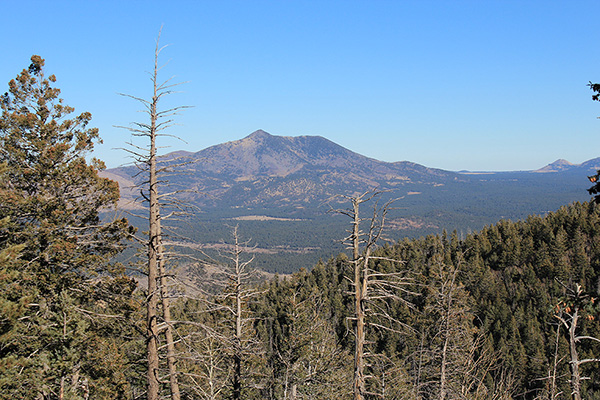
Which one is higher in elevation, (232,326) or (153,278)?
(153,278)

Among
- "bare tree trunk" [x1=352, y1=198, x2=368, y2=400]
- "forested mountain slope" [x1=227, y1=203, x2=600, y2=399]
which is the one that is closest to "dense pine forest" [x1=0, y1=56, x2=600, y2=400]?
"bare tree trunk" [x1=352, y1=198, x2=368, y2=400]

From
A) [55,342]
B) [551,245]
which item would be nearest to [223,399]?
[55,342]

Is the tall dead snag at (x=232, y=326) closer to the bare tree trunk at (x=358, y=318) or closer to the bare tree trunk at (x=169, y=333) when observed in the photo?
the bare tree trunk at (x=169, y=333)

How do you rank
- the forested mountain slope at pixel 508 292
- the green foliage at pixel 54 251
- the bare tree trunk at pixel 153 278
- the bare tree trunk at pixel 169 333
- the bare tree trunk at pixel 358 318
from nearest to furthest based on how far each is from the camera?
the bare tree trunk at pixel 153 278, the bare tree trunk at pixel 358 318, the bare tree trunk at pixel 169 333, the green foliage at pixel 54 251, the forested mountain slope at pixel 508 292

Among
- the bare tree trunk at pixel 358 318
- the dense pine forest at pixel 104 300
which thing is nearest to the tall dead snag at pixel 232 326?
the dense pine forest at pixel 104 300

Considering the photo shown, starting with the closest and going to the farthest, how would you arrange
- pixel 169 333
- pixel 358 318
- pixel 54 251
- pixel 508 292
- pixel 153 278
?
1. pixel 153 278
2. pixel 358 318
3. pixel 169 333
4. pixel 54 251
5. pixel 508 292

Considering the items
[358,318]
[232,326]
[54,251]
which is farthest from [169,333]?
[54,251]

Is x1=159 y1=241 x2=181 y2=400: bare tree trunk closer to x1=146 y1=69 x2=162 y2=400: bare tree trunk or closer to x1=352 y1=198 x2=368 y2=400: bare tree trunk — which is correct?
x1=146 y1=69 x2=162 y2=400: bare tree trunk

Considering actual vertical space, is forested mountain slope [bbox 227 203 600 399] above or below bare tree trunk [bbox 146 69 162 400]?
below

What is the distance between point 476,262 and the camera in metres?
70.9

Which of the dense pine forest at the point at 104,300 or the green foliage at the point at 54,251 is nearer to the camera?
the dense pine forest at the point at 104,300

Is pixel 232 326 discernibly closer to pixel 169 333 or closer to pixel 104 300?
pixel 169 333

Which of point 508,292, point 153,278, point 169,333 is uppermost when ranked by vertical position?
point 153,278

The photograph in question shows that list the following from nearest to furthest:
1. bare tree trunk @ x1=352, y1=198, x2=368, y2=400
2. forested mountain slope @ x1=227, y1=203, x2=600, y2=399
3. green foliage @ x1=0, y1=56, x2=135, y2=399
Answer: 1. bare tree trunk @ x1=352, y1=198, x2=368, y2=400
2. green foliage @ x1=0, y1=56, x2=135, y2=399
3. forested mountain slope @ x1=227, y1=203, x2=600, y2=399
